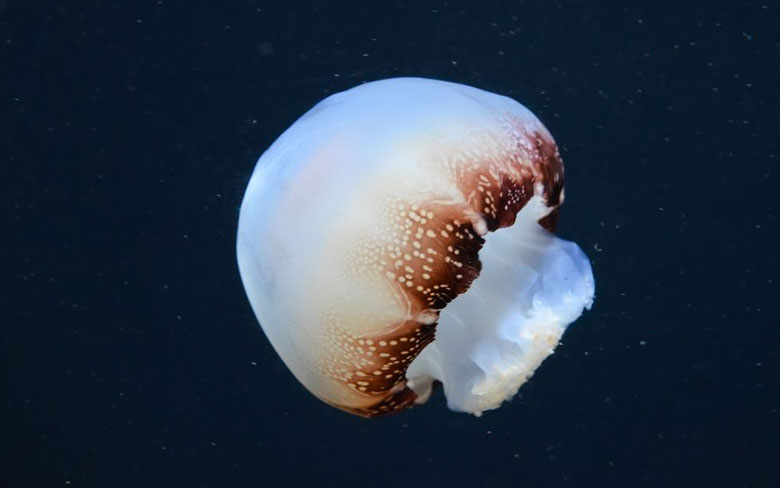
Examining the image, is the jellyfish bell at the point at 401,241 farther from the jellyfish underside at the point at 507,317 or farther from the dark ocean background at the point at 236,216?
the dark ocean background at the point at 236,216

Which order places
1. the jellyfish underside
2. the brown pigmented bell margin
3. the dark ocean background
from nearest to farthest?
the brown pigmented bell margin → the jellyfish underside → the dark ocean background

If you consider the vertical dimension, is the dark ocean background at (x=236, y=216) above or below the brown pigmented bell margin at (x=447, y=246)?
below

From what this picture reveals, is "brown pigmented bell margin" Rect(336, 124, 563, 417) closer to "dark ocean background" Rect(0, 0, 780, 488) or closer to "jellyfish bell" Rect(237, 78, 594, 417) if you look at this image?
"jellyfish bell" Rect(237, 78, 594, 417)

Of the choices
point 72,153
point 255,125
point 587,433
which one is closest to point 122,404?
point 72,153

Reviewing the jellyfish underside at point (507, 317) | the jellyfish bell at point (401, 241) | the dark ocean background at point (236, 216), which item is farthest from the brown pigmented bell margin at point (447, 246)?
the dark ocean background at point (236, 216)

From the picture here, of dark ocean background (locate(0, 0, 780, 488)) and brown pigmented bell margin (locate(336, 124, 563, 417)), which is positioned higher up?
brown pigmented bell margin (locate(336, 124, 563, 417))

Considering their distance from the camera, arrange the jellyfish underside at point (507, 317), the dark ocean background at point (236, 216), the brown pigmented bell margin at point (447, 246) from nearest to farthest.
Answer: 1. the brown pigmented bell margin at point (447, 246)
2. the jellyfish underside at point (507, 317)
3. the dark ocean background at point (236, 216)

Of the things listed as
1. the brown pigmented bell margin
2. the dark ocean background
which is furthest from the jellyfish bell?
the dark ocean background
